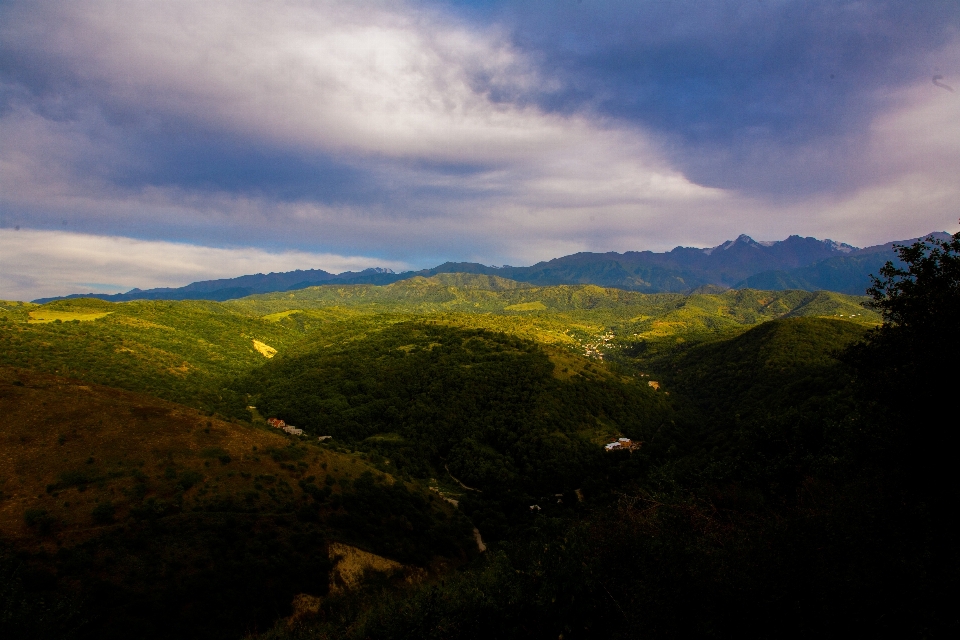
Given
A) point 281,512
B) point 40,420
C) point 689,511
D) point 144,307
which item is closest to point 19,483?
point 40,420

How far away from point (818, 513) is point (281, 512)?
46453 millimetres

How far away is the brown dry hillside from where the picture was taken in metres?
31.3

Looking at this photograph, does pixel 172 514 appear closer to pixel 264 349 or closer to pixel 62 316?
pixel 62 316

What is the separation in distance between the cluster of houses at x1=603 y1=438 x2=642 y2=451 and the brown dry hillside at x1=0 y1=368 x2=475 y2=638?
47493mm

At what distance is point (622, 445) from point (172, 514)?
8495 cm

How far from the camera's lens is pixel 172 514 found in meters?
38.9

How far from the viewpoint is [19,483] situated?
37438 mm

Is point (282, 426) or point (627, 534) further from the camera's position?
point (282, 426)

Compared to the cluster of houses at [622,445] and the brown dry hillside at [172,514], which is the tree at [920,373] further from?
the cluster of houses at [622,445]

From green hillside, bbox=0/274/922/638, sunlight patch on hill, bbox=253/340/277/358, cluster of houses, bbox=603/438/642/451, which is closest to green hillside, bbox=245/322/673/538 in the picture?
green hillside, bbox=0/274/922/638

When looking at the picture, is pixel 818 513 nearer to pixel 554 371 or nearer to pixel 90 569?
pixel 90 569

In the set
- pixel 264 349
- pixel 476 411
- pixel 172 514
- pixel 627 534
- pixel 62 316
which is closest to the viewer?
pixel 627 534

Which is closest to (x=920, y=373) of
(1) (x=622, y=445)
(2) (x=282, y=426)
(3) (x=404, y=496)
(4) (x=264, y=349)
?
(3) (x=404, y=496)

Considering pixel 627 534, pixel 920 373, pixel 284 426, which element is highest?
pixel 920 373
